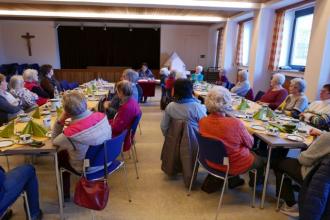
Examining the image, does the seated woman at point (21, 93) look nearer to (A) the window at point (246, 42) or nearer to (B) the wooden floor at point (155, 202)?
(B) the wooden floor at point (155, 202)

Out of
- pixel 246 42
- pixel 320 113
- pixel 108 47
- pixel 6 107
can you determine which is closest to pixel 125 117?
pixel 6 107

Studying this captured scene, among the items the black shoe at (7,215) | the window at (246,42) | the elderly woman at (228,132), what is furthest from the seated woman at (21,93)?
the window at (246,42)

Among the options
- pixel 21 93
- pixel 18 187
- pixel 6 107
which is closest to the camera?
pixel 18 187

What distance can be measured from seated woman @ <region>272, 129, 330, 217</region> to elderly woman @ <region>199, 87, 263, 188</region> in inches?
10.5

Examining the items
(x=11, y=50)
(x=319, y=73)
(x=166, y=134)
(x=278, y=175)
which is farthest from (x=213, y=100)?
(x=11, y=50)

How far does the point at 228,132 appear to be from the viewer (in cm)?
203

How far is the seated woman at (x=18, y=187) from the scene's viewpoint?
1.59 meters

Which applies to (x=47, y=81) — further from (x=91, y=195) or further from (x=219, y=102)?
(x=219, y=102)

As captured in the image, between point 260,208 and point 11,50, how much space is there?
11.1 meters

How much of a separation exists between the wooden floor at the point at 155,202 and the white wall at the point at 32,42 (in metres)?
8.09

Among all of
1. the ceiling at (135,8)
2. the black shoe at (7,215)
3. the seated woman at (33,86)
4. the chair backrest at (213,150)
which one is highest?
the ceiling at (135,8)

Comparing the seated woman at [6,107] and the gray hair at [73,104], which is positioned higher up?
the gray hair at [73,104]

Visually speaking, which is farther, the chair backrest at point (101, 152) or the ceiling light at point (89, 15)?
→ the ceiling light at point (89, 15)

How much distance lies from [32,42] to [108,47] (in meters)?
3.04
